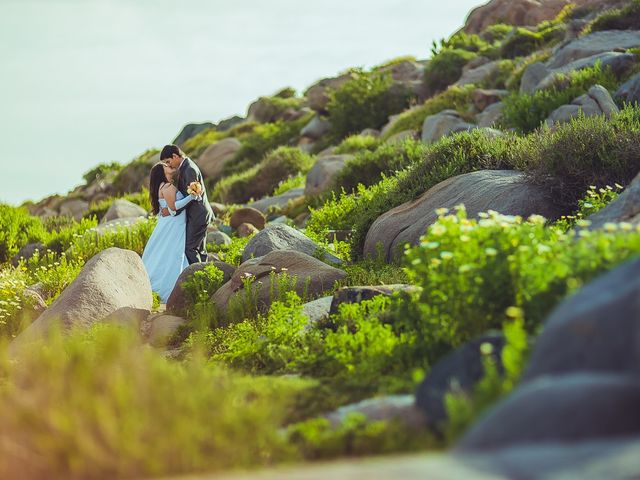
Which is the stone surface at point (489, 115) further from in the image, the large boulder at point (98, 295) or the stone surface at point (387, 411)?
the stone surface at point (387, 411)

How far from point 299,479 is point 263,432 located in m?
1.18

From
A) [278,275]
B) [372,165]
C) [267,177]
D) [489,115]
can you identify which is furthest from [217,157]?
[278,275]

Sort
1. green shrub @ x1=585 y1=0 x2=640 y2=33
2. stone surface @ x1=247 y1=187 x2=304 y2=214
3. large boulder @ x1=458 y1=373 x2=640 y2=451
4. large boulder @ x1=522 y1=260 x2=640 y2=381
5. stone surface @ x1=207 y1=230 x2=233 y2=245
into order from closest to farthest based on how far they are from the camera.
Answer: large boulder @ x1=458 y1=373 x2=640 y2=451, large boulder @ x1=522 y1=260 x2=640 y2=381, stone surface @ x1=207 y1=230 x2=233 y2=245, stone surface @ x1=247 y1=187 x2=304 y2=214, green shrub @ x1=585 y1=0 x2=640 y2=33

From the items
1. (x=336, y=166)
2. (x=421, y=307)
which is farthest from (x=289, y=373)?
(x=336, y=166)

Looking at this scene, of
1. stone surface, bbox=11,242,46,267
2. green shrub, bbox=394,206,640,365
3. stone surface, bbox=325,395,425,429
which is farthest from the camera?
stone surface, bbox=11,242,46,267

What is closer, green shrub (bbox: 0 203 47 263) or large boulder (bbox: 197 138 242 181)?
green shrub (bbox: 0 203 47 263)

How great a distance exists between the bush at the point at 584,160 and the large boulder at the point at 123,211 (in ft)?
45.2

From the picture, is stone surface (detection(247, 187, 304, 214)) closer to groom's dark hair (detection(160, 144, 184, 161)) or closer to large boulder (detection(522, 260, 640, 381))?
groom's dark hair (detection(160, 144, 184, 161))

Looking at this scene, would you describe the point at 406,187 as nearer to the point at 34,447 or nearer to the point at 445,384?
the point at 445,384

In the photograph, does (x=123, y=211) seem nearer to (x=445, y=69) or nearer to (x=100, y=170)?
(x=445, y=69)

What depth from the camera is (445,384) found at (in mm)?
4766

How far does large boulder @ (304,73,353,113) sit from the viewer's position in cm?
3872

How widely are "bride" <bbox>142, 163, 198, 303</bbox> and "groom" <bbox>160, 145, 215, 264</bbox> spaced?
98 mm

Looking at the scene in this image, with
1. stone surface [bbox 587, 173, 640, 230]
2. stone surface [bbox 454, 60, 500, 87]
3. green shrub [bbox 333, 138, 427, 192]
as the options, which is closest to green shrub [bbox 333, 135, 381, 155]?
stone surface [bbox 454, 60, 500, 87]
